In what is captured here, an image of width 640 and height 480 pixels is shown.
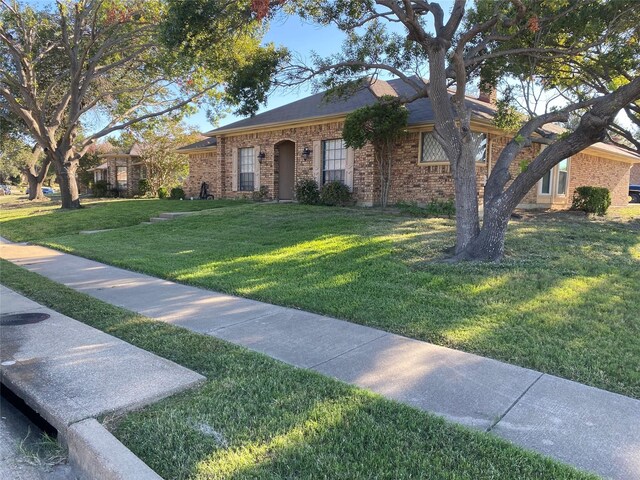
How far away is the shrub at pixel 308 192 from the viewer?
54.3 ft

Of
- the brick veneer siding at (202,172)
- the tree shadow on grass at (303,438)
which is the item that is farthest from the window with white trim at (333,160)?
the tree shadow on grass at (303,438)

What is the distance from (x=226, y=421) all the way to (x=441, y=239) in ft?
23.1

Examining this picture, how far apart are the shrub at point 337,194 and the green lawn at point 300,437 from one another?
12.0 m

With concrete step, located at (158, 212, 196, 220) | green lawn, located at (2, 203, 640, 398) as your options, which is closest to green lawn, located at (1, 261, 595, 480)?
green lawn, located at (2, 203, 640, 398)

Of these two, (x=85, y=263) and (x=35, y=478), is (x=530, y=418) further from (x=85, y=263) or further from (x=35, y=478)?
(x=85, y=263)

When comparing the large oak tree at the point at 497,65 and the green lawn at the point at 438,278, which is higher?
the large oak tree at the point at 497,65

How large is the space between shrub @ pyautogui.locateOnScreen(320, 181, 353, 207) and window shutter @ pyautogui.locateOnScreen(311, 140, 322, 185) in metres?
1.19

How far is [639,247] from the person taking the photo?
927 cm

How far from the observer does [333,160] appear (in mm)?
16797

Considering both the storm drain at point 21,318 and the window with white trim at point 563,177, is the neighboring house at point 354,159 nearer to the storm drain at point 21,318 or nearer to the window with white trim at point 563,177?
the window with white trim at point 563,177

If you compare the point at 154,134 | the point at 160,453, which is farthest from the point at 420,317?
the point at 154,134

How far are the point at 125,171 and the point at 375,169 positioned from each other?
976 inches

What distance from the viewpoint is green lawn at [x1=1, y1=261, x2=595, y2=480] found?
2584 millimetres

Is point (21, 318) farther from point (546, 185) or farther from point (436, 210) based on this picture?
point (546, 185)
